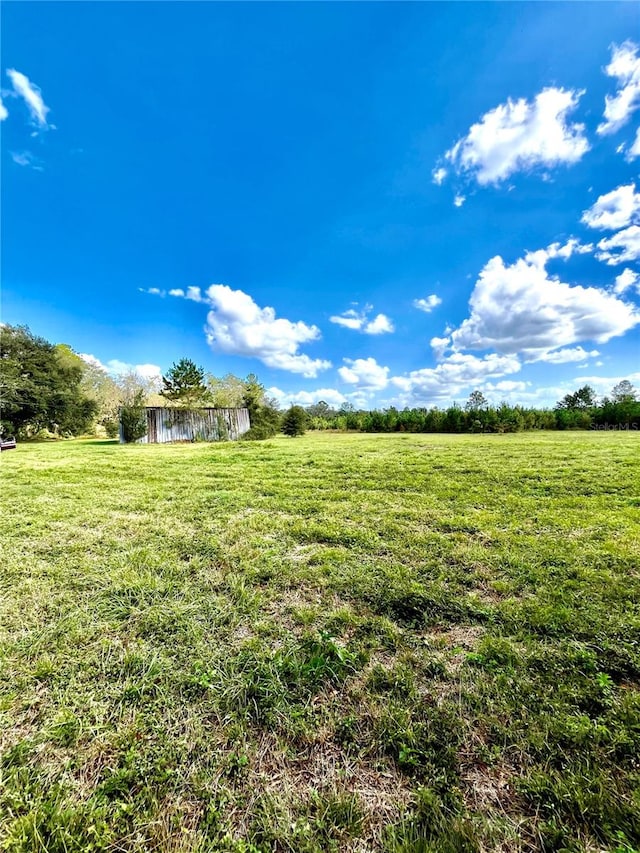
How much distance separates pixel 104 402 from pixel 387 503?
1145 inches

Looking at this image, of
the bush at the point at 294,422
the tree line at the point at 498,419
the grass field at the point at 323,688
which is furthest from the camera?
the tree line at the point at 498,419

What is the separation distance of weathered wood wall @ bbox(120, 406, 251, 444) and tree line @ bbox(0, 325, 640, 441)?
0.48m

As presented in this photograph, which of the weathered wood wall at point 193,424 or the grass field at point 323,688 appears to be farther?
the weathered wood wall at point 193,424

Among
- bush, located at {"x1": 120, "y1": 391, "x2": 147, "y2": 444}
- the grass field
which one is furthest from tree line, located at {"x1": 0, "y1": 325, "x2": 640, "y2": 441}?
the grass field

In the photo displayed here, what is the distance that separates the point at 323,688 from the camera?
161 cm

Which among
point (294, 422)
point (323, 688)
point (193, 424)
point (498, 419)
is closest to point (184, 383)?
point (193, 424)

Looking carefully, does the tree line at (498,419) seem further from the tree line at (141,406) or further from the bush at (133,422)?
the bush at (133,422)

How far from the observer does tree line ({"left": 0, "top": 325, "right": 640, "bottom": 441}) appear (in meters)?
17.8

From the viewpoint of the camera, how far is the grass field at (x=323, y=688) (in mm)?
1075

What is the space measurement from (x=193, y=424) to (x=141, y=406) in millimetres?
2778

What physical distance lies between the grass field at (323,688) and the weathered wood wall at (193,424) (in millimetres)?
14634

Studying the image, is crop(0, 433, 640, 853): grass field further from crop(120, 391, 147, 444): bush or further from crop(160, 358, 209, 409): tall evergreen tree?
crop(160, 358, 209, 409): tall evergreen tree

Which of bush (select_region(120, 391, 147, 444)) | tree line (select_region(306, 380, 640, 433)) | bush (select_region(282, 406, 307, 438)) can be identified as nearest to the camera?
bush (select_region(120, 391, 147, 444))

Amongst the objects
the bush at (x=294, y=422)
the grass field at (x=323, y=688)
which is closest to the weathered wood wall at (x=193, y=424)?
the bush at (x=294, y=422)
